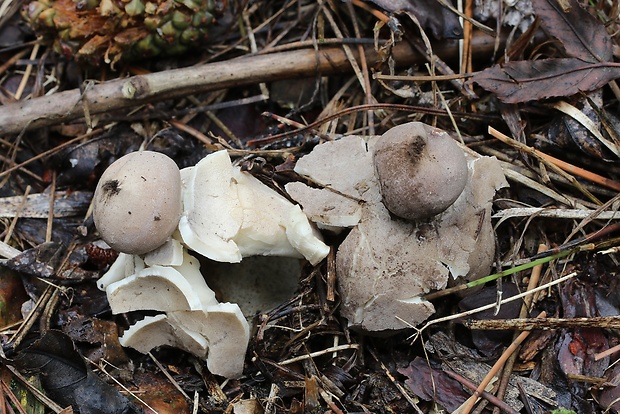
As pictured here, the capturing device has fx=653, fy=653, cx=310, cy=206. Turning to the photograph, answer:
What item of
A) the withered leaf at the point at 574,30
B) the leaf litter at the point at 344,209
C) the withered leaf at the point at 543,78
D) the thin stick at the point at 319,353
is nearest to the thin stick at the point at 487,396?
the leaf litter at the point at 344,209

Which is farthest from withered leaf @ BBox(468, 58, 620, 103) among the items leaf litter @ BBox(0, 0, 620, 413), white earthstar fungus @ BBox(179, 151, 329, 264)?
white earthstar fungus @ BBox(179, 151, 329, 264)

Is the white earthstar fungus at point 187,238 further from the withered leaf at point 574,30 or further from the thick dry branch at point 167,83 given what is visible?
the withered leaf at point 574,30

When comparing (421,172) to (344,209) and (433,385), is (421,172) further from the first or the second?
(433,385)

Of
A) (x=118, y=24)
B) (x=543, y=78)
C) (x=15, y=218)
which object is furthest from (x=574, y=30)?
(x=15, y=218)

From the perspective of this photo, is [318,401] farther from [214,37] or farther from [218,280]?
[214,37]

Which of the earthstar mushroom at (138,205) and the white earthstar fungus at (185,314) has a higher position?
the earthstar mushroom at (138,205)

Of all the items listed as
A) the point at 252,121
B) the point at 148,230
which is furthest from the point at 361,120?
the point at 148,230
